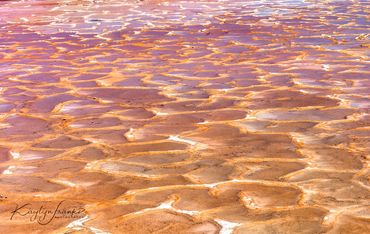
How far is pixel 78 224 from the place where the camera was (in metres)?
3.06

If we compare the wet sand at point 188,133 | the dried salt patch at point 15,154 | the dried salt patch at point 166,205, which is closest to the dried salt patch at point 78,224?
the wet sand at point 188,133

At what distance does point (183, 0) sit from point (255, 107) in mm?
11288

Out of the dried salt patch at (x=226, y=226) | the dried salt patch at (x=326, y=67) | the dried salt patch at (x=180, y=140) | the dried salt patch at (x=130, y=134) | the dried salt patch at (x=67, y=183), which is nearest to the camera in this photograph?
the dried salt patch at (x=226, y=226)

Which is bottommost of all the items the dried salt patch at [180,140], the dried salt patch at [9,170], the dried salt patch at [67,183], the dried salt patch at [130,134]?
the dried salt patch at [130,134]

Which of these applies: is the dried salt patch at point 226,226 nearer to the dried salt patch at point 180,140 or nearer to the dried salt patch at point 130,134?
the dried salt patch at point 180,140

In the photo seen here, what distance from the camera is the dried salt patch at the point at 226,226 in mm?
2934

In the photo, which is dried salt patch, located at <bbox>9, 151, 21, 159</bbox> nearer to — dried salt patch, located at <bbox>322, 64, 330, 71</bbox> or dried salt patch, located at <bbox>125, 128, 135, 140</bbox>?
dried salt patch, located at <bbox>125, 128, 135, 140</bbox>

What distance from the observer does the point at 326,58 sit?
7383mm

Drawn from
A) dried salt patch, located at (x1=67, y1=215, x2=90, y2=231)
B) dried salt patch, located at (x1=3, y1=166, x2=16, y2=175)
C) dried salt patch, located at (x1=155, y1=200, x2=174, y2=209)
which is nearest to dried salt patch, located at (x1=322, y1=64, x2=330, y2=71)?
dried salt patch, located at (x1=3, y1=166, x2=16, y2=175)

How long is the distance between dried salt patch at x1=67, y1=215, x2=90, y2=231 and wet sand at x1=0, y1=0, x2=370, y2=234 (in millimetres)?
12

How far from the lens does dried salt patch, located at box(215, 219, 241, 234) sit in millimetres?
2934

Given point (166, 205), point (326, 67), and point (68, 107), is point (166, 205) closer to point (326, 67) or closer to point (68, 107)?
point (68, 107)

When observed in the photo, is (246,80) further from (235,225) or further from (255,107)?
(235,225)

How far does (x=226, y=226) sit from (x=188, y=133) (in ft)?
5.30
